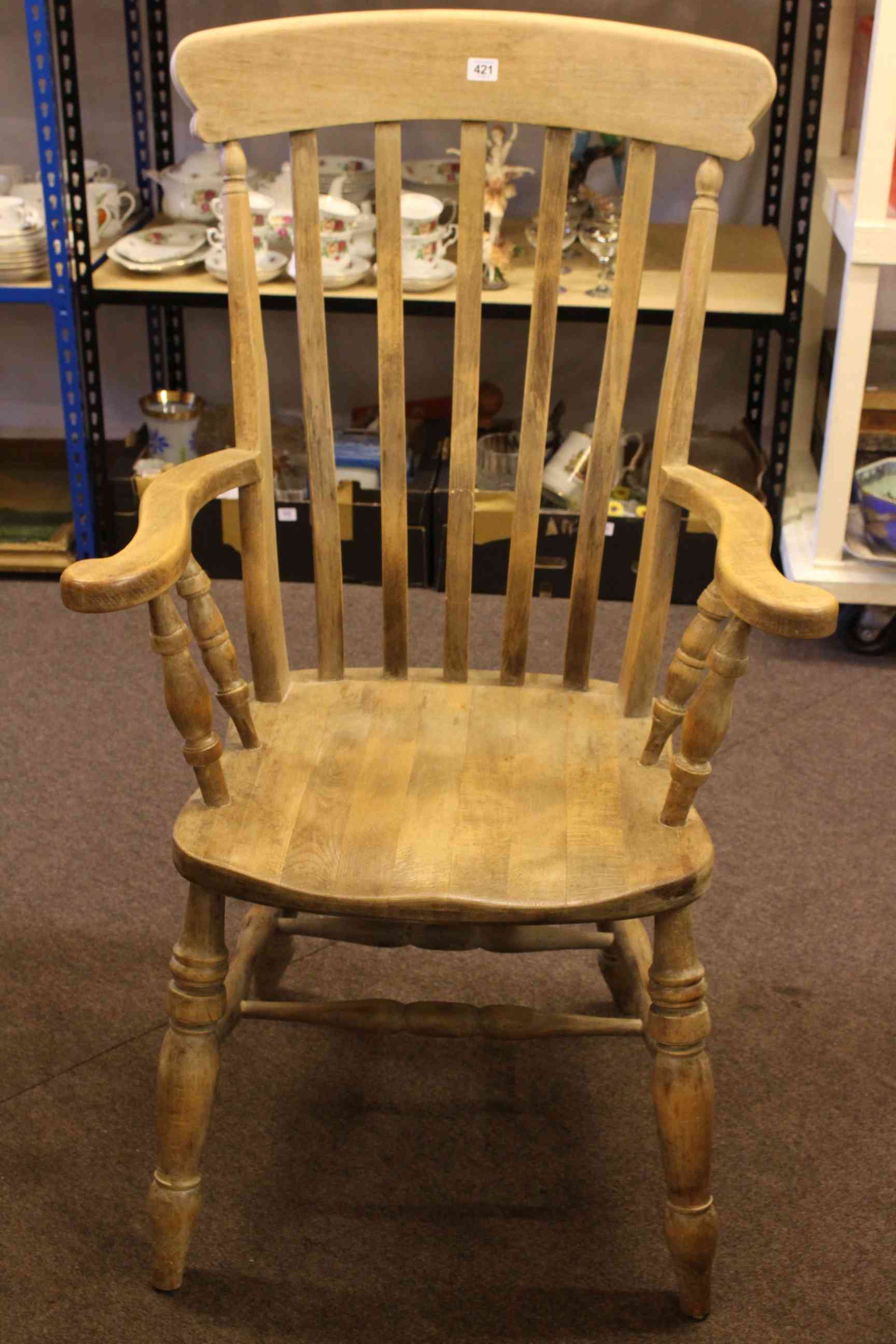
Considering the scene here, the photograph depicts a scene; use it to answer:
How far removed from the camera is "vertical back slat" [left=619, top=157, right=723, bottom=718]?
1.18 metres

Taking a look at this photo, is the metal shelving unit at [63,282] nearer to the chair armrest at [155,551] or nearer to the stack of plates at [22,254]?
the stack of plates at [22,254]

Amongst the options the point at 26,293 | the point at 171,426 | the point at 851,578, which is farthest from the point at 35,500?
the point at 851,578

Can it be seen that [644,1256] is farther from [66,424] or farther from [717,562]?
[66,424]

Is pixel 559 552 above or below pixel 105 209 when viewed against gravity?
below

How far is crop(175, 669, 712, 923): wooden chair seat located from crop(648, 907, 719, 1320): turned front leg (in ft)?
0.22

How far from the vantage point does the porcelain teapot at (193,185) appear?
2.38 metres

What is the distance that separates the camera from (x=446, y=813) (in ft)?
3.71

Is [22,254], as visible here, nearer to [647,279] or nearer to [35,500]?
[35,500]

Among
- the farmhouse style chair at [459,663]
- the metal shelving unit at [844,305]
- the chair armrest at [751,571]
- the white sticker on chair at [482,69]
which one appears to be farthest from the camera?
the metal shelving unit at [844,305]

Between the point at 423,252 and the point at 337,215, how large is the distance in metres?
0.15

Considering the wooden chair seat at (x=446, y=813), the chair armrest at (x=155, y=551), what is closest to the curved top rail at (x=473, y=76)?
the chair armrest at (x=155, y=551)

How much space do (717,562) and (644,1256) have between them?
0.63 meters

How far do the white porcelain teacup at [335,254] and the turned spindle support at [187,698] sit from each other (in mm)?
1266

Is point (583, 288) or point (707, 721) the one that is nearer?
point (707, 721)
